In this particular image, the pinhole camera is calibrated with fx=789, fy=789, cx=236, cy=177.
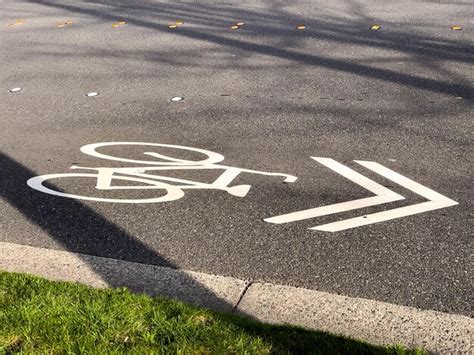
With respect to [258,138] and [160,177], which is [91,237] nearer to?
[160,177]

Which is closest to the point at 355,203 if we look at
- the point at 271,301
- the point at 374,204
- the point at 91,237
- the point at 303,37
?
the point at 374,204

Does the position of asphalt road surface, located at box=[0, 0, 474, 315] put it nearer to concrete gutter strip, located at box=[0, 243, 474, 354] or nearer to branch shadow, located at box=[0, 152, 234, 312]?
branch shadow, located at box=[0, 152, 234, 312]

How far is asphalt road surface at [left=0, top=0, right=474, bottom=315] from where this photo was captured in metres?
5.10

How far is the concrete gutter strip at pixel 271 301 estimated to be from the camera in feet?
13.3

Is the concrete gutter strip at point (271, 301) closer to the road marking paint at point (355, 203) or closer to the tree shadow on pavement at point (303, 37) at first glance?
the road marking paint at point (355, 203)

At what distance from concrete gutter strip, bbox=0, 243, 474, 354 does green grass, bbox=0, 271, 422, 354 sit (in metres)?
0.20

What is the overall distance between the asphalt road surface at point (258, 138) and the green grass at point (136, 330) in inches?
28.8

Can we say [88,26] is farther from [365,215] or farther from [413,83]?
[365,215]

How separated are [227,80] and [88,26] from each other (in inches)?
187

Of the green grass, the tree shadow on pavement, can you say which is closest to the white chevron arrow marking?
the green grass

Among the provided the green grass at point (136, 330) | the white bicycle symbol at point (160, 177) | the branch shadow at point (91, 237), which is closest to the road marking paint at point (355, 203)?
the white bicycle symbol at point (160, 177)

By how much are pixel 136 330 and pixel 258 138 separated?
3.66m

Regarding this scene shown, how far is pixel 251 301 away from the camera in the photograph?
445cm

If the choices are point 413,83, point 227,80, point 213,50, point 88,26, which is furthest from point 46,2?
point 413,83
